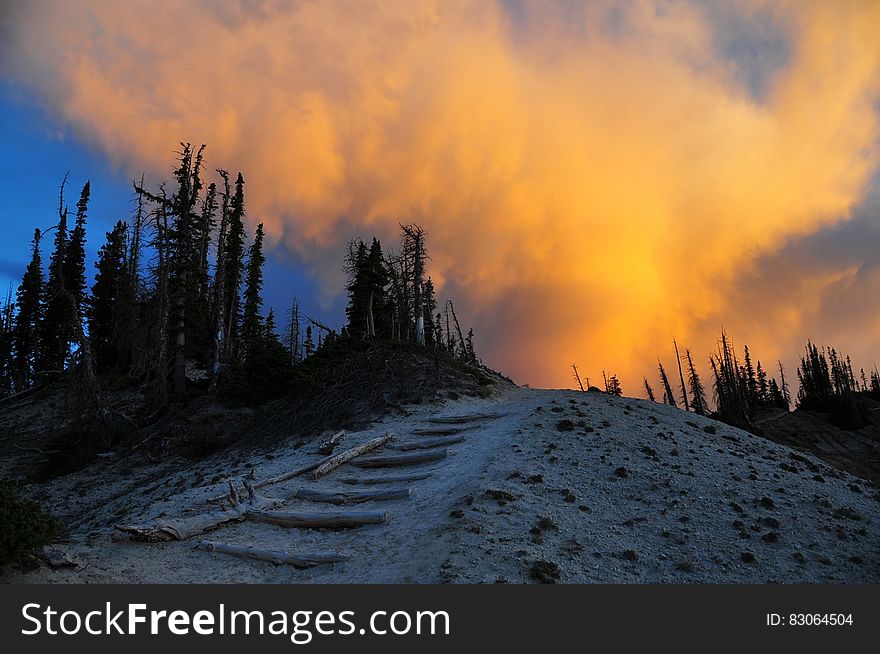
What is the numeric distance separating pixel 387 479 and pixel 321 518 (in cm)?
274

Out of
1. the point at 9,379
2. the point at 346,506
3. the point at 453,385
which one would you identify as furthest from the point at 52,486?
the point at 9,379

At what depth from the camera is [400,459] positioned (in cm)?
1535

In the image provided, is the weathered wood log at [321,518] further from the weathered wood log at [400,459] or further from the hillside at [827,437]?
the hillside at [827,437]

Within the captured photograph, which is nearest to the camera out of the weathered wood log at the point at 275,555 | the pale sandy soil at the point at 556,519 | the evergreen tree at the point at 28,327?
the pale sandy soil at the point at 556,519

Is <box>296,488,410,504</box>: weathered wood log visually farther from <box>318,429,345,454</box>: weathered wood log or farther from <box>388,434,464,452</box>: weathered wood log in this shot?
<box>388,434,464,452</box>: weathered wood log

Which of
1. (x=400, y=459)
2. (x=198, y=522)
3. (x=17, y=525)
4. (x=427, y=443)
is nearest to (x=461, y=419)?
(x=427, y=443)

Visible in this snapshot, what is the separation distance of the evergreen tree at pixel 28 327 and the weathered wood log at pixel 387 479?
4568cm

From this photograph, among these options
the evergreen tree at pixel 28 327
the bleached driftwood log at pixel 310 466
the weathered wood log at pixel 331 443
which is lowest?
the bleached driftwood log at pixel 310 466

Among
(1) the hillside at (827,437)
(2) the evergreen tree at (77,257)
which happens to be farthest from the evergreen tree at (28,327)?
(1) the hillside at (827,437)

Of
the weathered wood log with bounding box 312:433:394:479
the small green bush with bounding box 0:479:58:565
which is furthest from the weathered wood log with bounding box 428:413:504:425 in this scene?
the small green bush with bounding box 0:479:58:565

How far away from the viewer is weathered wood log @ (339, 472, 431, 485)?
13.4 m

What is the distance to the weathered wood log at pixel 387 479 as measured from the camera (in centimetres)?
1343

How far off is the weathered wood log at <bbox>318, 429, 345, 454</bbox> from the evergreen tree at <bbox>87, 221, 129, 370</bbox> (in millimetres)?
28018

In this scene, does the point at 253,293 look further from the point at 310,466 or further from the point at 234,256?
the point at 310,466
